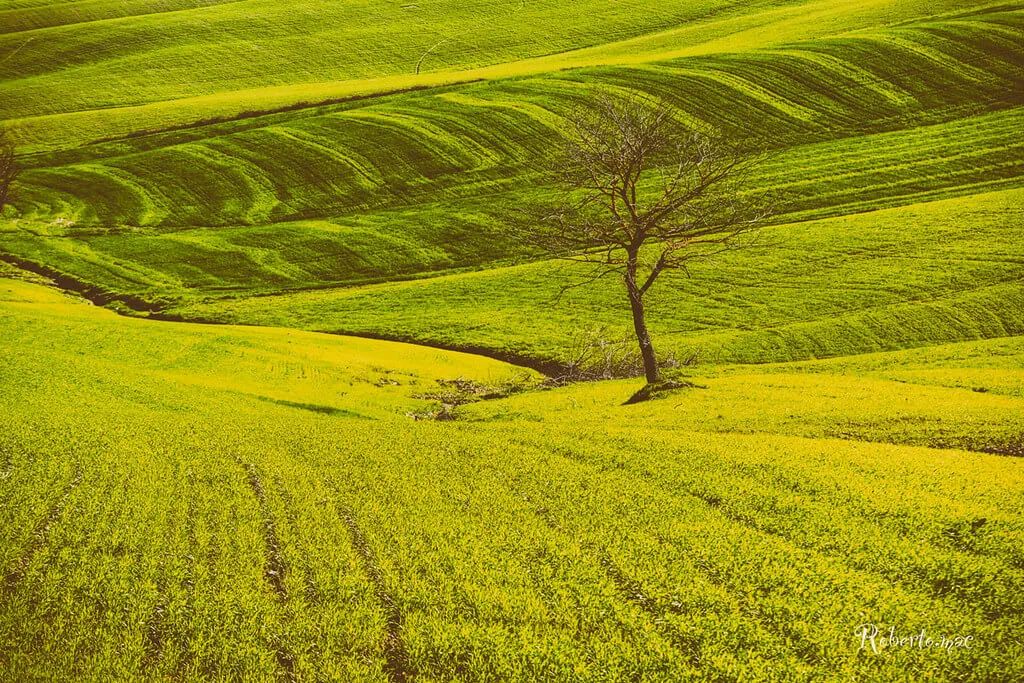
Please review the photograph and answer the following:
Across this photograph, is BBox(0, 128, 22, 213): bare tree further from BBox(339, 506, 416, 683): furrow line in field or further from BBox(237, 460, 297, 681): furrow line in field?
BBox(339, 506, 416, 683): furrow line in field

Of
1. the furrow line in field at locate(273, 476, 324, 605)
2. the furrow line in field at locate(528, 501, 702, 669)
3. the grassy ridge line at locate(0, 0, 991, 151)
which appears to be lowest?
the furrow line in field at locate(273, 476, 324, 605)

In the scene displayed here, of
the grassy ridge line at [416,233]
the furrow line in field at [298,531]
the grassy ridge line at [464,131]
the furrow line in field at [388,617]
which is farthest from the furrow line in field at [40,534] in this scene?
the grassy ridge line at [464,131]

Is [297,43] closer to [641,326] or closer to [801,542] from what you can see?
[641,326]

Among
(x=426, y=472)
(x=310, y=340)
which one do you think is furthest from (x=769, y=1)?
(x=426, y=472)

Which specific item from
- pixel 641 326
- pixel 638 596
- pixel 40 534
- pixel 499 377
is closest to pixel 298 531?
pixel 40 534

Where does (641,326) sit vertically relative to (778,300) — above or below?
above

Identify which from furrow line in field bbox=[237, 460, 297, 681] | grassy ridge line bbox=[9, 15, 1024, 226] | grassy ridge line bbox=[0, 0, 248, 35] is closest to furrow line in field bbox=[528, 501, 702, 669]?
furrow line in field bbox=[237, 460, 297, 681]
